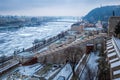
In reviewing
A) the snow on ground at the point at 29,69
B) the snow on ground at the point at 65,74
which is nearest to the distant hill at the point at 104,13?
the snow on ground at the point at 29,69

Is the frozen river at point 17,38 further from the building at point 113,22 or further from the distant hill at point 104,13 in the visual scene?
the distant hill at point 104,13

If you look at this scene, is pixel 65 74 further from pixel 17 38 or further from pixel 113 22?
pixel 17 38

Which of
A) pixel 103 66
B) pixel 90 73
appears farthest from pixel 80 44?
pixel 90 73

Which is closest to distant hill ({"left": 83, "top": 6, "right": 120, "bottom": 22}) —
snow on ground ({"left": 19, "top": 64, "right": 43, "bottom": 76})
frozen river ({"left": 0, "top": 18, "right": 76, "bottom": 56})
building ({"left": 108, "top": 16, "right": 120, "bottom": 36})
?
frozen river ({"left": 0, "top": 18, "right": 76, "bottom": 56})

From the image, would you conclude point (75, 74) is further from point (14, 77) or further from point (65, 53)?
point (65, 53)

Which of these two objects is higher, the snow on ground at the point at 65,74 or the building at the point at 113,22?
the building at the point at 113,22

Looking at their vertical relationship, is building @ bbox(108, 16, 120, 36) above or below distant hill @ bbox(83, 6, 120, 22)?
below

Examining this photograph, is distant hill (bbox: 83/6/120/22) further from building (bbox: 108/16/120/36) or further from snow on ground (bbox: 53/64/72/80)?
snow on ground (bbox: 53/64/72/80)

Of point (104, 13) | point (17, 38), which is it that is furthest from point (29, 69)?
point (104, 13)
